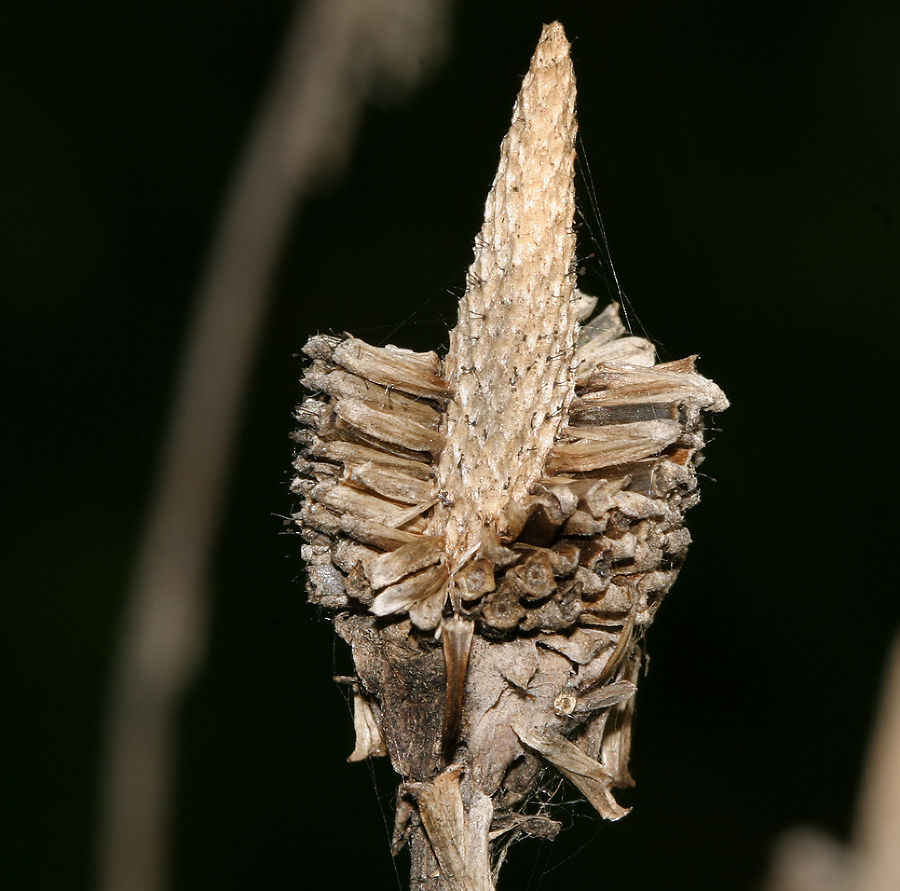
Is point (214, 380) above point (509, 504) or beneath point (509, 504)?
above

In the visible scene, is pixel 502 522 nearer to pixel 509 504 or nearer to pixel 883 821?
pixel 509 504

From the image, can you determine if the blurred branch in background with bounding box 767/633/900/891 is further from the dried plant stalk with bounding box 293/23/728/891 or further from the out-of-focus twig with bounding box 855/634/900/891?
the dried plant stalk with bounding box 293/23/728/891

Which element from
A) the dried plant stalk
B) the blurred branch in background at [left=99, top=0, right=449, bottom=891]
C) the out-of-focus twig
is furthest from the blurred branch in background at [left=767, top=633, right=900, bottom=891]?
the blurred branch in background at [left=99, top=0, right=449, bottom=891]

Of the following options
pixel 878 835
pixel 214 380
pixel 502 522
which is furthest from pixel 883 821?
pixel 214 380

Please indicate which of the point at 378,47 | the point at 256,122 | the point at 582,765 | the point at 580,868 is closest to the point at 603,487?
the point at 582,765

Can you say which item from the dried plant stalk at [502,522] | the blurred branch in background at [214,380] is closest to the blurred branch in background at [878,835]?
the dried plant stalk at [502,522]

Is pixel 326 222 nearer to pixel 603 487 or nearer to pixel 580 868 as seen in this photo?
pixel 603 487
